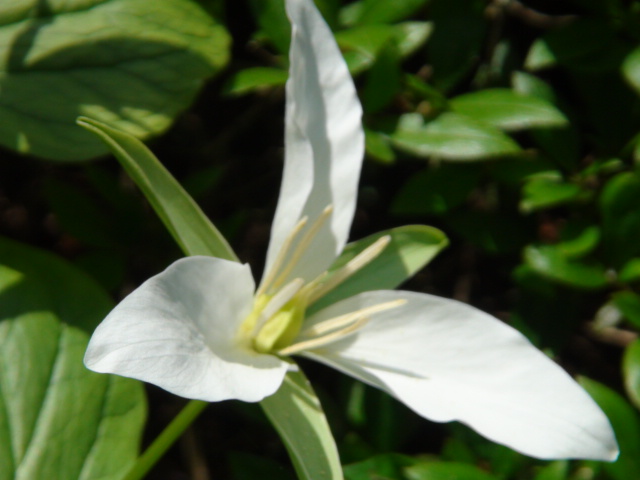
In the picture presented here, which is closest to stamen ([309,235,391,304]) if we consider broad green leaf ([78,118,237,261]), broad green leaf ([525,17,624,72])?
broad green leaf ([78,118,237,261])

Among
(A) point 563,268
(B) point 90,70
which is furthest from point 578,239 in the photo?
(B) point 90,70

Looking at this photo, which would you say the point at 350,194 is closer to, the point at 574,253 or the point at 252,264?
the point at 574,253

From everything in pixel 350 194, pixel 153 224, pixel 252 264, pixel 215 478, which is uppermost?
pixel 350 194

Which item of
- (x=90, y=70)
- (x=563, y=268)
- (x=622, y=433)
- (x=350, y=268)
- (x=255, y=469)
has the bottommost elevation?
(x=255, y=469)

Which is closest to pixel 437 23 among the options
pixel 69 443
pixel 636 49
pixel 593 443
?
pixel 636 49

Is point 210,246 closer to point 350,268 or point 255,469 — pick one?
point 350,268

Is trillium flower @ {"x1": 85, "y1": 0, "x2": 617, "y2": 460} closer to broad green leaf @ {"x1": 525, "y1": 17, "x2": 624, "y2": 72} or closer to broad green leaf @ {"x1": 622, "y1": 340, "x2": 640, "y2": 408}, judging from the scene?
broad green leaf @ {"x1": 622, "y1": 340, "x2": 640, "y2": 408}
